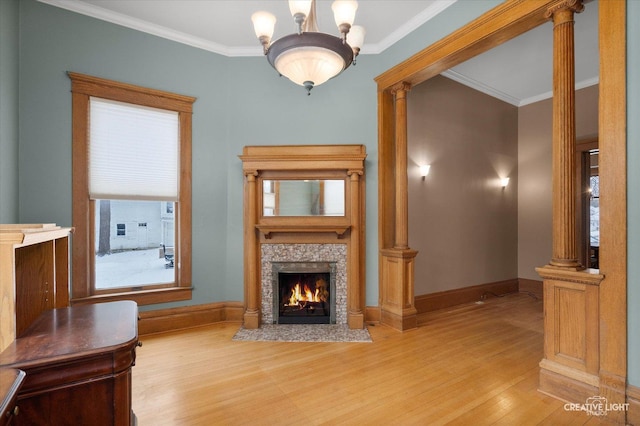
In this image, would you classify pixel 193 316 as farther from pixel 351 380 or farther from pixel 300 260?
pixel 351 380

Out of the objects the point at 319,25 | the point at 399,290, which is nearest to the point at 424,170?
the point at 399,290

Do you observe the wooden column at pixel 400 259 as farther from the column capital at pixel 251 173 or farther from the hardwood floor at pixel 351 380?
the column capital at pixel 251 173

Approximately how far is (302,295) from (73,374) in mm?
2791

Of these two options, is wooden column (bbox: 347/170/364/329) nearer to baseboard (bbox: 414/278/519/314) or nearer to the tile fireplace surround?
the tile fireplace surround

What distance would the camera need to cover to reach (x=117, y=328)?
62.7 inches

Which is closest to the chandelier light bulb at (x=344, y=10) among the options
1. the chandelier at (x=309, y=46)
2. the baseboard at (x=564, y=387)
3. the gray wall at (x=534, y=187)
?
the chandelier at (x=309, y=46)

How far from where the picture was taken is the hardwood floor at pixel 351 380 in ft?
6.79

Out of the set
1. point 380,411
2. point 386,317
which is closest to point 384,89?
point 386,317

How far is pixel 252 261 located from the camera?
3.78 m

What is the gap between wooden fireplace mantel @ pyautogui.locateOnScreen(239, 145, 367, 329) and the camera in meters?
3.73

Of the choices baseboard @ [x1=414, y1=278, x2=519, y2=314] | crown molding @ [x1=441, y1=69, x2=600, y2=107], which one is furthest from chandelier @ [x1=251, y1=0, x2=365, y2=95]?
baseboard @ [x1=414, y1=278, x2=519, y2=314]

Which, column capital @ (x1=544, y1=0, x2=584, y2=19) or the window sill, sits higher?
column capital @ (x1=544, y1=0, x2=584, y2=19)

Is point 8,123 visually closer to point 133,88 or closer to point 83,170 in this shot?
point 83,170
